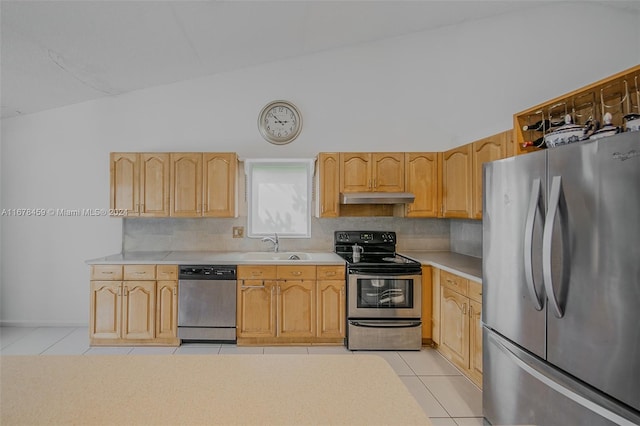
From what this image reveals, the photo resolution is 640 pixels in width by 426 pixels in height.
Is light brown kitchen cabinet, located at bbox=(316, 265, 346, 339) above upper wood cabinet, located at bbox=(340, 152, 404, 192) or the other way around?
the other way around

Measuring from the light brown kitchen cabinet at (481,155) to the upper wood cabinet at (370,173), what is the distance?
802mm

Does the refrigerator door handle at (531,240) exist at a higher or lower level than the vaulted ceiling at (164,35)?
lower

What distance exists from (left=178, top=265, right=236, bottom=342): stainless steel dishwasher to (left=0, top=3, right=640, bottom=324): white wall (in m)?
1.31

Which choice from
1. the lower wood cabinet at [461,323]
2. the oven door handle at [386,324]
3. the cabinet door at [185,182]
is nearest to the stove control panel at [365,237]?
the lower wood cabinet at [461,323]

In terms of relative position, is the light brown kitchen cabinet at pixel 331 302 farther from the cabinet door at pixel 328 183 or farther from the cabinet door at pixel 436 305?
the cabinet door at pixel 436 305

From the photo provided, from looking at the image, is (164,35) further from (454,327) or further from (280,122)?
(454,327)

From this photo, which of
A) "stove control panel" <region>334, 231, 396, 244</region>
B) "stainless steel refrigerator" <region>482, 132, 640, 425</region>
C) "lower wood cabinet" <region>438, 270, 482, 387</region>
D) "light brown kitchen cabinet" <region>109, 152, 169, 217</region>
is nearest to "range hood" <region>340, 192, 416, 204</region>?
"stove control panel" <region>334, 231, 396, 244</region>

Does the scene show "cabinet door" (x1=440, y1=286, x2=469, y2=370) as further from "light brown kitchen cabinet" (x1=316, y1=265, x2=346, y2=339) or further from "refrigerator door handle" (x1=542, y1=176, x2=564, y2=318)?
"refrigerator door handle" (x1=542, y1=176, x2=564, y2=318)

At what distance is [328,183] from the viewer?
3699 millimetres

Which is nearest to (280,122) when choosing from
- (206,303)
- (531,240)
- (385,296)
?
(206,303)

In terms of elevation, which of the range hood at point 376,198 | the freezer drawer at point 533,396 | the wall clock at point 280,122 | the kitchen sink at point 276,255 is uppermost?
the wall clock at point 280,122

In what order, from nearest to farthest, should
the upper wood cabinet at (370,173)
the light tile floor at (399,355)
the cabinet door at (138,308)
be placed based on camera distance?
the light tile floor at (399,355), the cabinet door at (138,308), the upper wood cabinet at (370,173)

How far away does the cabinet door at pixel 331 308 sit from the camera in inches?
132

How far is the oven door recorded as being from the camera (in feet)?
10.7
